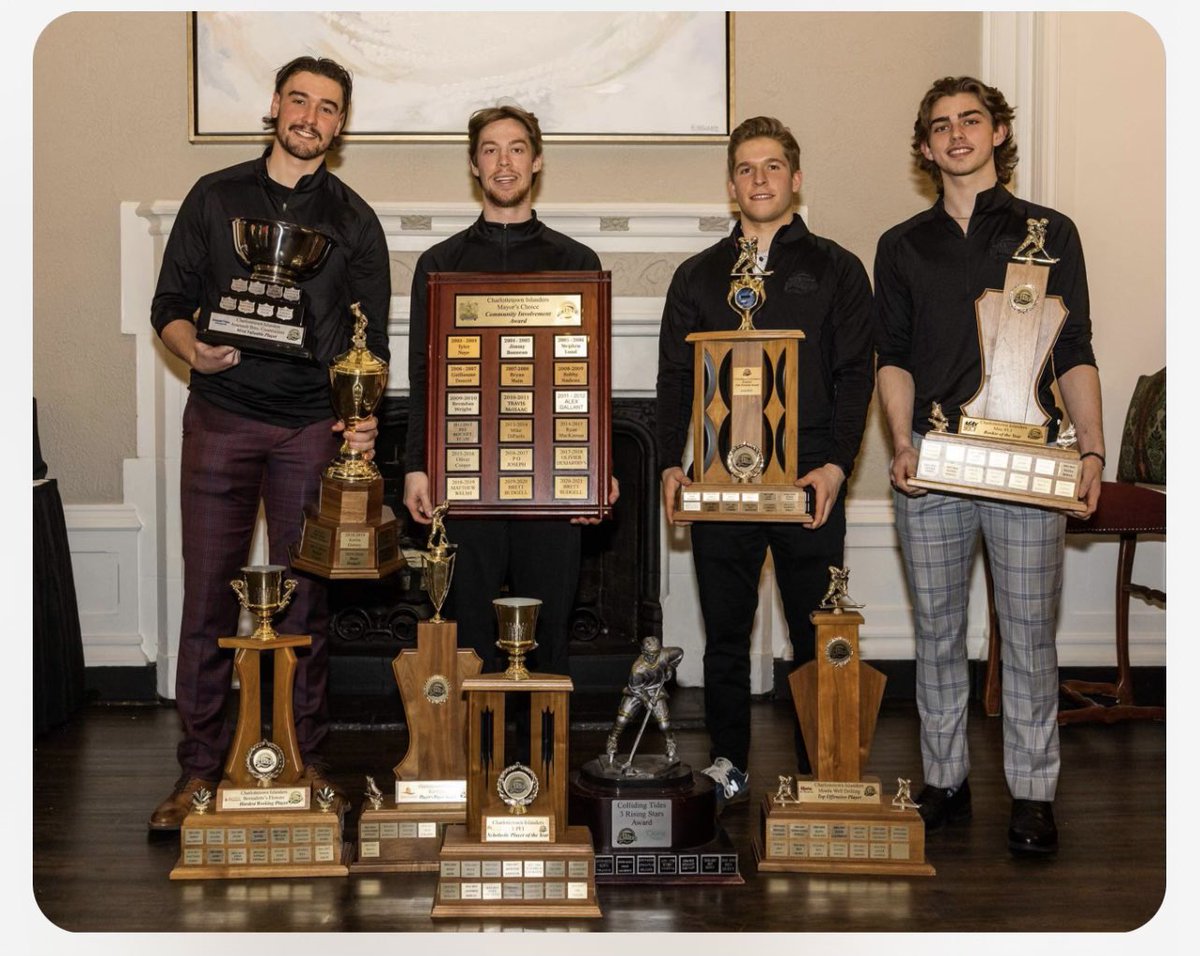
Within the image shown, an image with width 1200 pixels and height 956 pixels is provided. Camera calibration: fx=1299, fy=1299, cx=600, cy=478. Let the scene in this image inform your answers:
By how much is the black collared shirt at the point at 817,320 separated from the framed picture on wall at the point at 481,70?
1.47 meters

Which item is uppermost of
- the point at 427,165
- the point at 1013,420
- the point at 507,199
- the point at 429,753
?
the point at 427,165

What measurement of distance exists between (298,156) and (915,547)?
5.94 ft

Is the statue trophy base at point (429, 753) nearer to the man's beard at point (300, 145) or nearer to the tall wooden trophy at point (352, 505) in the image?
the tall wooden trophy at point (352, 505)

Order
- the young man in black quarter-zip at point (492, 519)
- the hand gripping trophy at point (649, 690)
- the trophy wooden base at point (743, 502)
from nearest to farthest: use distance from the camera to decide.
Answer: the hand gripping trophy at point (649, 690) < the trophy wooden base at point (743, 502) < the young man in black quarter-zip at point (492, 519)

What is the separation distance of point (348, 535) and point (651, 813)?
0.95m

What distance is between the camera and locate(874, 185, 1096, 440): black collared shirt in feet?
10.2

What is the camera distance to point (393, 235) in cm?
462

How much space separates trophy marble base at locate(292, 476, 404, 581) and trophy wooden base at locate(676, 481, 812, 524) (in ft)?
2.44

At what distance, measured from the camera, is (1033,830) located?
3074 millimetres

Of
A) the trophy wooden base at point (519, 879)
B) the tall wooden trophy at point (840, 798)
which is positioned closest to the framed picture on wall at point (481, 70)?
the tall wooden trophy at point (840, 798)

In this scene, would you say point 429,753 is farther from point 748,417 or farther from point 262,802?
point 748,417

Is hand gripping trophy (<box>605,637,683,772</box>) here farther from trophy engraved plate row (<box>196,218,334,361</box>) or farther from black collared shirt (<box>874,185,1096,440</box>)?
trophy engraved plate row (<box>196,218,334,361</box>)

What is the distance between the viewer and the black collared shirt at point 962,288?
10.2ft

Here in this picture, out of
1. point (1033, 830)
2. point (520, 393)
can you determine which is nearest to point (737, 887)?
point (1033, 830)
